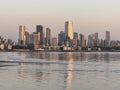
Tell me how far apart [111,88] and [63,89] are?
3431mm

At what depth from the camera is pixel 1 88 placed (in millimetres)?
24469

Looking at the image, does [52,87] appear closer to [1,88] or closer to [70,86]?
[70,86]

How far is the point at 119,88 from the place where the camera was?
25.4m

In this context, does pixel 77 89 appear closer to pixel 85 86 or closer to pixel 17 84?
pixel 85 86

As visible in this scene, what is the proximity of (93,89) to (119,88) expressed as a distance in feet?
6.22

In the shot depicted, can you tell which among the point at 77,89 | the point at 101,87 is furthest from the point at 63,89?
the point at 101,87

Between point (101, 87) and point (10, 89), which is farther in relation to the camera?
point (101, 87)

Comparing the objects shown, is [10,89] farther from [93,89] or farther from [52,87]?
[93,89]

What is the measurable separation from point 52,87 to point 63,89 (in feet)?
3.94

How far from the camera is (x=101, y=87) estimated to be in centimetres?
2634

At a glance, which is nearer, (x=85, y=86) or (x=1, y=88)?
(x=1, y=88)

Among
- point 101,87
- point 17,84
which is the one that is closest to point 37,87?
point 17,84

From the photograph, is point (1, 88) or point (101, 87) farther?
point (101, 87)

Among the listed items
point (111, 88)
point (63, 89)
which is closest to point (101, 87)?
point (111, 88)
